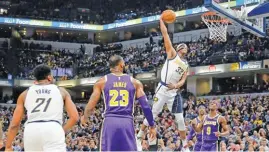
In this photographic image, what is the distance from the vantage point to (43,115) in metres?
6.07

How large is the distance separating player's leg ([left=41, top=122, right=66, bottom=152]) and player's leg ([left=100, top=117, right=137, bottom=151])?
0.84 m

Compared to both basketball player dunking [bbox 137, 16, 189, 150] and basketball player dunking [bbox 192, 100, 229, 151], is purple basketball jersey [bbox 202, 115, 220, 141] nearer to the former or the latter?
basketball player dunking [bbox 192, 100, 229, 151]

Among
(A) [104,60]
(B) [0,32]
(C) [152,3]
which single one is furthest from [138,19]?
(B) [0,32]

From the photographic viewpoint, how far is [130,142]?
6707mm

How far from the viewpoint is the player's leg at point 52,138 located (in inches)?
234

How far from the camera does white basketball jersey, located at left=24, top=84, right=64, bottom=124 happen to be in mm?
6082


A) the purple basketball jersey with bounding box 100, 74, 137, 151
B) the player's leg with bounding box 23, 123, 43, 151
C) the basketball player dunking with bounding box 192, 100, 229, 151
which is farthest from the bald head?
the basketball player dunking with bounding box 192, 100, 229, 151

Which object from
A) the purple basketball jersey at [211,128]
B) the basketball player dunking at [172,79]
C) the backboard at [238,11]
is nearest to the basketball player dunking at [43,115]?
the basketball player dunking at [172,79]

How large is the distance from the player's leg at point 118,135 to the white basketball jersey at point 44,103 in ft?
2.72

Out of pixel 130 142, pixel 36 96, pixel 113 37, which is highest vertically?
pixel 113 37

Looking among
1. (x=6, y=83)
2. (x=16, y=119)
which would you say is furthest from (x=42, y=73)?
(x=6, y=83)

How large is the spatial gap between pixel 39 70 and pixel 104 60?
3453 centimetres

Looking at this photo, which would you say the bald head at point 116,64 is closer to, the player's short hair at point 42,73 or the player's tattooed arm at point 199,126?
the player's short hair at point 42,73

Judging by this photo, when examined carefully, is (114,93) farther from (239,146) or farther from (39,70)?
(239,146)
